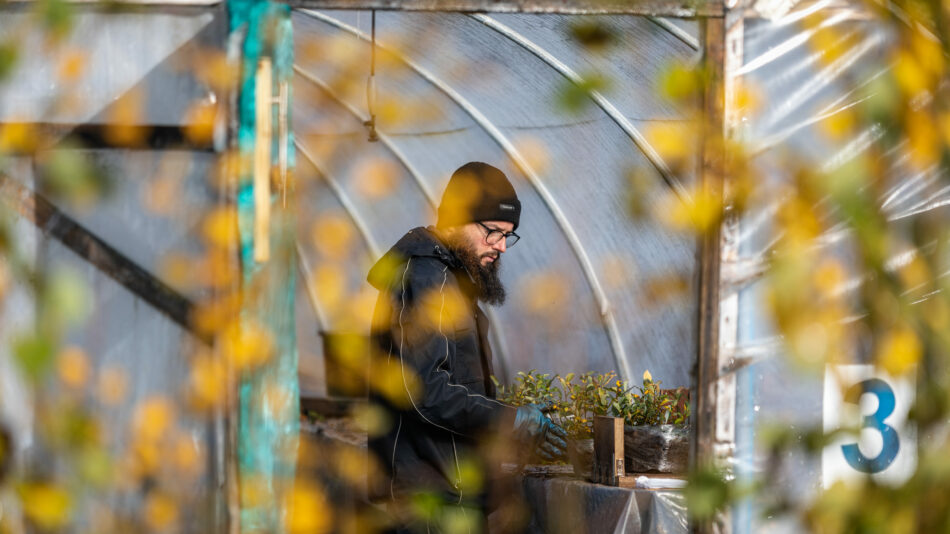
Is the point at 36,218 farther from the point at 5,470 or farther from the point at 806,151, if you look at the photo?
the point at 806,151

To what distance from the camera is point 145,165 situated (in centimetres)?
345

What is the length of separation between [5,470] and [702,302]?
2170 mm

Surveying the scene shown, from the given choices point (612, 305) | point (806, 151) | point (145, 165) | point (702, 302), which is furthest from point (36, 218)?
point (612, 305)

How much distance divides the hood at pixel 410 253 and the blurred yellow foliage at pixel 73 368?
4.51 ft

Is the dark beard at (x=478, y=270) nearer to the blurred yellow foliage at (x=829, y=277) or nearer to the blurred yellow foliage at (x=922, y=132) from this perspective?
the blurred yellow foliage at (x=829, y=277)

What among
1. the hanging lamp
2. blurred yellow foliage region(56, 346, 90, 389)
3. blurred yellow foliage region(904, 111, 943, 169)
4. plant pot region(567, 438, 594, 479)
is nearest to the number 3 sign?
blurred yellow foliage region(904, 111, 943, 169)

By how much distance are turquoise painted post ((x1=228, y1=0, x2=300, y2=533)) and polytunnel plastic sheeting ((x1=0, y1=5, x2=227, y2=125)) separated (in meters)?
0.14

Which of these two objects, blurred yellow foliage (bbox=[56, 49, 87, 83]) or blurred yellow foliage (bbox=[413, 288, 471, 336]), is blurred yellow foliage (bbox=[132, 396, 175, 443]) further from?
blurred yellow foliage (bbox=[413, 288, 471, 336])

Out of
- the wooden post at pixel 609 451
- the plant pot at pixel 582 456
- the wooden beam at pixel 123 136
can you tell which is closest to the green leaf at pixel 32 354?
the wooden beam at pixel 123 136

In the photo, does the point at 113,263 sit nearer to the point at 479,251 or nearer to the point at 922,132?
the point at 479,251

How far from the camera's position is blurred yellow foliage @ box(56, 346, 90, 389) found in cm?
341

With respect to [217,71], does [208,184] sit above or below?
below

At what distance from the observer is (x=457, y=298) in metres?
4.51

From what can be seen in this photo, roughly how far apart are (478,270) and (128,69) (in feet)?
6.11
